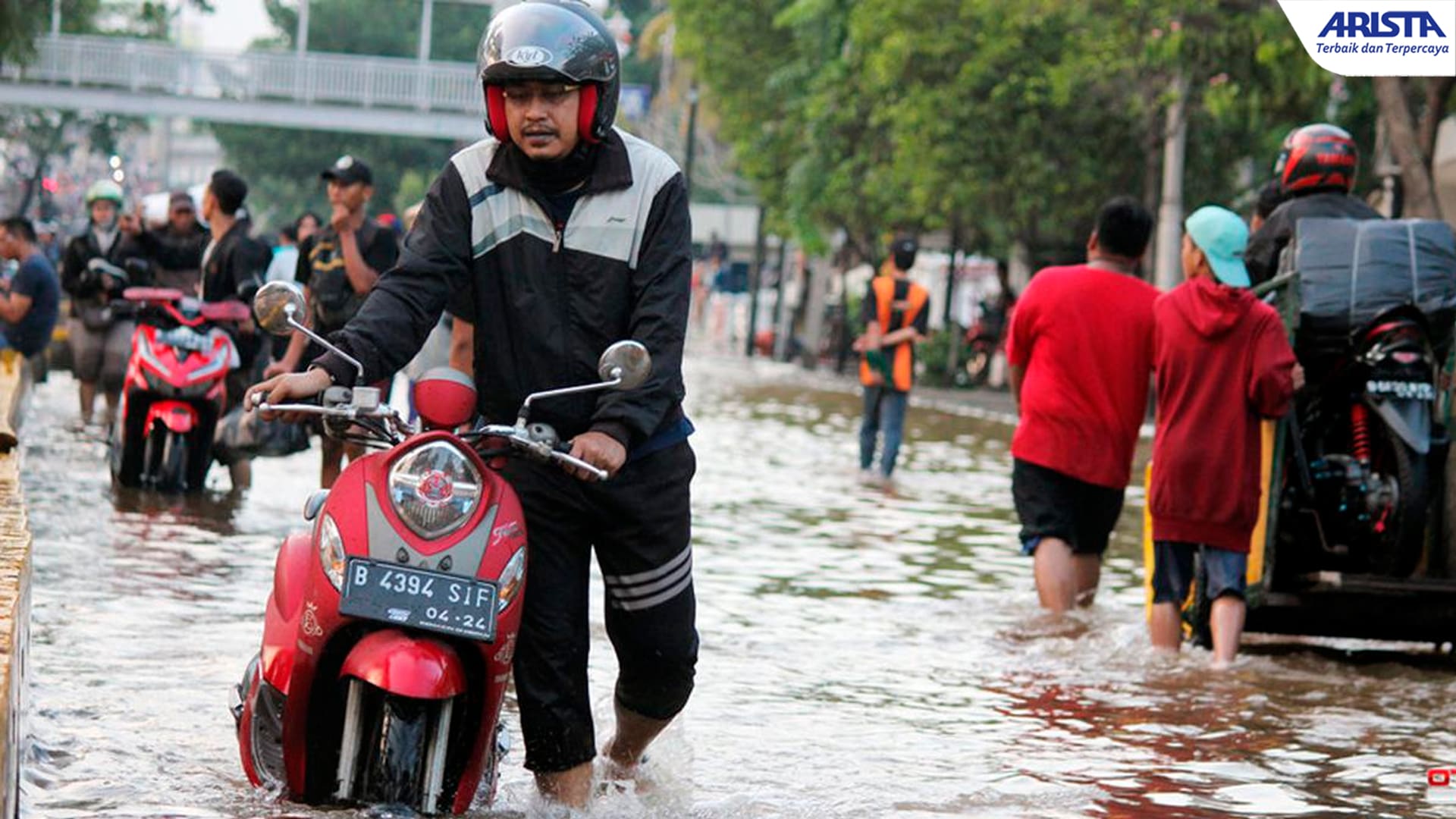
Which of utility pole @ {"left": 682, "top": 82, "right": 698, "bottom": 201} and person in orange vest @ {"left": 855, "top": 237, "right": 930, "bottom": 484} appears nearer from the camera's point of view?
person in orange vest @ {"left": 855, "top": 237, "right": 930, "bottom": 484}

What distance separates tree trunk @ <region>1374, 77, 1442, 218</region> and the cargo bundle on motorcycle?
9.30 m

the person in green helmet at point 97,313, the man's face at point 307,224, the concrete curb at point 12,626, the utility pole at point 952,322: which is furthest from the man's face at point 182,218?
the utility pole at point 952,322

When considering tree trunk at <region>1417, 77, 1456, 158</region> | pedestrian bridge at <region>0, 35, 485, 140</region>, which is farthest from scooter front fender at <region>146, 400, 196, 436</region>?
pedestrian bridge at <region>0, 35, 485, 140</region>

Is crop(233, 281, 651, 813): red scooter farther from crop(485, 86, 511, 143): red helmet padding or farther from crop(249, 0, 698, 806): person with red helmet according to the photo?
crop(485, 86, 511, 143): red helmet padding

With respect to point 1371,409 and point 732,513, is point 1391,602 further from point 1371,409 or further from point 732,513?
point 732,513

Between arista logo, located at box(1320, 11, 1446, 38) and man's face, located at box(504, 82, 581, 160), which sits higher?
arista logo, located at box(1320, 11, 1446, 38)

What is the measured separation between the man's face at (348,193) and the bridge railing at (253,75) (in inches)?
1618

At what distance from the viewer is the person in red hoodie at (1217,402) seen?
921cm

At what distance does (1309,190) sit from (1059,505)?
1.50m

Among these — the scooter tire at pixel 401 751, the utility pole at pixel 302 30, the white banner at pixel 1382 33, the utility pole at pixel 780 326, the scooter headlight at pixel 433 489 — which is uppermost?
the utility pole at pixel 302 30

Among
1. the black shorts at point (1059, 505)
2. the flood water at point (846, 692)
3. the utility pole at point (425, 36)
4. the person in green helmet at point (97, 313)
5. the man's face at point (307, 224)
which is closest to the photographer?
the flood water at point (846, 692)

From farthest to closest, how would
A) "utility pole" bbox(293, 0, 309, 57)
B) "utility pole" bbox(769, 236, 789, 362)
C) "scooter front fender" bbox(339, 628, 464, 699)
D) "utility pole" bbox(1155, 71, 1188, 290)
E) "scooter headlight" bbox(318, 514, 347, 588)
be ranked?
"utility pole" bbox(769, 236, 789, 362), "utility pole" bbox(293, 0, 309, 57), "utility pole" bbox(1155, 71, 1188, 290), "scooter headlight" bbox(318, 514, 347, 588), "scooter front fender" bbox(339, 628, 464, 699)

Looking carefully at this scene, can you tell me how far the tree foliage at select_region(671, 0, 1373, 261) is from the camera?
24.8 metres

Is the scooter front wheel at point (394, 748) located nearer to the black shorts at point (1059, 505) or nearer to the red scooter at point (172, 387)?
the black shorts at point (1059, 505)
